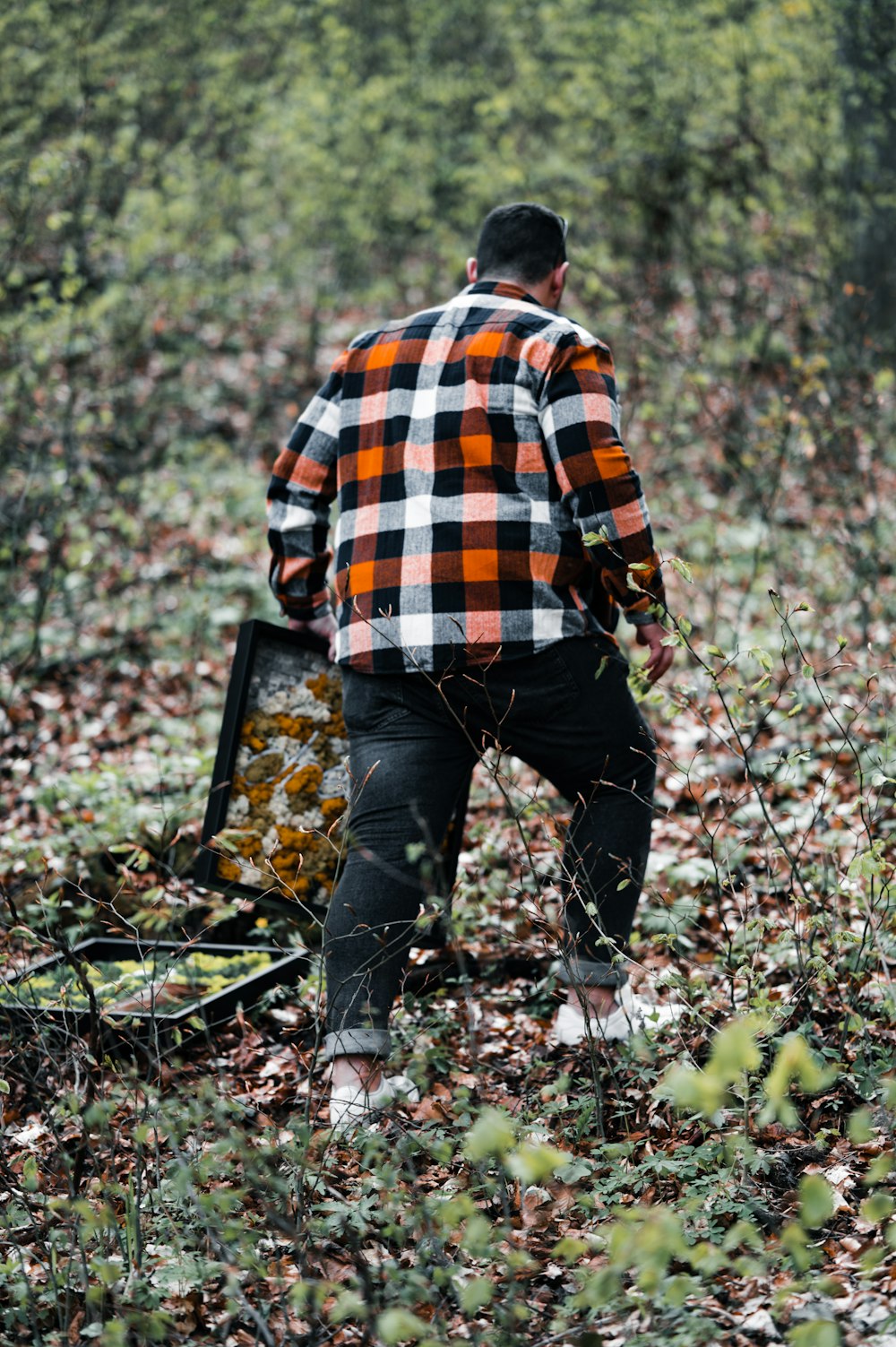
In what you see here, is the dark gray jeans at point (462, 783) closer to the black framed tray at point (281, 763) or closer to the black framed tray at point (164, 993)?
the black framed tray at point (164, 993)

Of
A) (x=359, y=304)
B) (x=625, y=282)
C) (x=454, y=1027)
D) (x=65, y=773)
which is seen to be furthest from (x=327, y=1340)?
(x=359, y=304)

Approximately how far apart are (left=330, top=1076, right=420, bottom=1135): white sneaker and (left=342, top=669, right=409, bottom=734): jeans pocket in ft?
2.94

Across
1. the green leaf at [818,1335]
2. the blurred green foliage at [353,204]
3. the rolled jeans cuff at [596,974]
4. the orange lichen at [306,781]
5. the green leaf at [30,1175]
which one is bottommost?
the green leaf at [30,1175]

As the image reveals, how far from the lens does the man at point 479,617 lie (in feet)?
8.91

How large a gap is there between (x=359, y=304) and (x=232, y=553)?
556cm

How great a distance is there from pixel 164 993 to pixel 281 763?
90 centimetres

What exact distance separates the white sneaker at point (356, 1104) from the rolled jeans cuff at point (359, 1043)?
0.08 metres

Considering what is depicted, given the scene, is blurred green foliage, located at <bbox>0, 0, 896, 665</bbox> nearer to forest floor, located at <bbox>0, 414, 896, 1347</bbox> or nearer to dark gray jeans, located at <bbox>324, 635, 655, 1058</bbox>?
forest floor, located at <bbox>0, 414, 896, 1347</bbox>

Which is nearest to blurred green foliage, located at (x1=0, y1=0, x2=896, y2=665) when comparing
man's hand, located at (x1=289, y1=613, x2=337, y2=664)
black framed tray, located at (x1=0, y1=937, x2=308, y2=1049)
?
black framed tray, located at (x1=0, y1=937, x2=308, y2=1049)

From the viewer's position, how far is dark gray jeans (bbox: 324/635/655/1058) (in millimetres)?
2668

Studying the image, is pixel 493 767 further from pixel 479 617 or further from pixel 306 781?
pixel 306 781

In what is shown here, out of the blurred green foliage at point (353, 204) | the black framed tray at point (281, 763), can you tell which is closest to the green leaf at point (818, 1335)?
the black framed tray at point (281, 763)

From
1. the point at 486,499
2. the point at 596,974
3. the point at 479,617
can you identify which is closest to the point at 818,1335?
the point at 596,974

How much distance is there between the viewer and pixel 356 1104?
244cm
